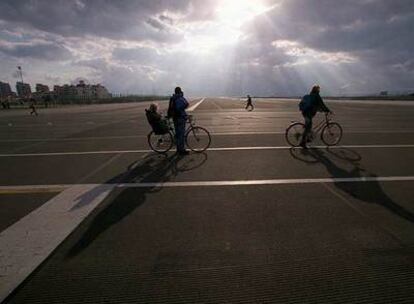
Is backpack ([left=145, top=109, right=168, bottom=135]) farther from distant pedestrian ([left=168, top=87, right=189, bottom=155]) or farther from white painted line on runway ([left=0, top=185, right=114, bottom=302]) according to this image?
white painted line on runway ([left=0, top=185, right=114, bottom=302])

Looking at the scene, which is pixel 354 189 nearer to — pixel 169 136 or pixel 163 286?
pixel 163 286

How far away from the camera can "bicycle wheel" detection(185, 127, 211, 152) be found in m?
10.3

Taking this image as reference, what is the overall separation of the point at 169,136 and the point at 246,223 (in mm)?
5873

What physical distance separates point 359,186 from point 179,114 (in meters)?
5.45

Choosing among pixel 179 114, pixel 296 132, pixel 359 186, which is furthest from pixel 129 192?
pixel 296 132

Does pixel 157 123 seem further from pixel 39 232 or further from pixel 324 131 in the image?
pixel 39 232

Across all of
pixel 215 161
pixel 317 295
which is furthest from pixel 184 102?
pixel 317 295

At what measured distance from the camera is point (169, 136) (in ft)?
33.2

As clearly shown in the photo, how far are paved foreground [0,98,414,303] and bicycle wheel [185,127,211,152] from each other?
164 centimetres

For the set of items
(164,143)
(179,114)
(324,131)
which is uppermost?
(179,114)

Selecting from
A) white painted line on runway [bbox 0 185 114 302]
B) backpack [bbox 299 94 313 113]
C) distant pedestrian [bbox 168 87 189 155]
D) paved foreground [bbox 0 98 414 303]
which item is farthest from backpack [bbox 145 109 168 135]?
backpack [bbox 299 94 313 113]

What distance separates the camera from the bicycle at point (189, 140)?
33.2 feet

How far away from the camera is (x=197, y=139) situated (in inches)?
408

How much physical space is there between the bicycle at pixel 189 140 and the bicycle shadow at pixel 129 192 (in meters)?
0.41
